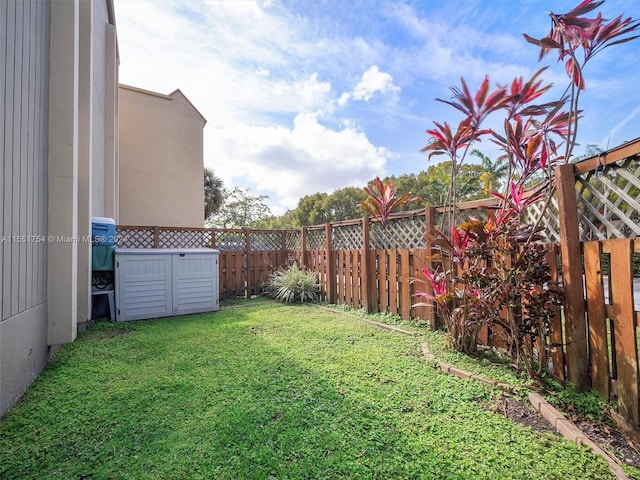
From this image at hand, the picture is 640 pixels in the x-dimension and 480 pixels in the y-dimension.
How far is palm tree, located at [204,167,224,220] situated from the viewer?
1587 cm

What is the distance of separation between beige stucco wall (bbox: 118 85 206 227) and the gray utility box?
253 inches

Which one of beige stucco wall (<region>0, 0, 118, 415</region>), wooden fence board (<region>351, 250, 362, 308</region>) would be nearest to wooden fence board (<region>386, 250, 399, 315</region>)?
wooden fence board (<region>351, 250, 362, 308</region>)

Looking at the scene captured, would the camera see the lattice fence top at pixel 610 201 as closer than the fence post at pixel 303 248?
Yes

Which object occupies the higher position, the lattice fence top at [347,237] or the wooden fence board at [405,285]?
the lattice fence top at [347,237]

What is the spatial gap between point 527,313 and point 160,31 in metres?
5.92

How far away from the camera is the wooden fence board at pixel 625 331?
140 cm

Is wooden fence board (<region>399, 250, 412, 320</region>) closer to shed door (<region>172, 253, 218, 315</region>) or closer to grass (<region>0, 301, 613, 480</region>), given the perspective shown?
grass (<region>0, 301, 613, 480</region>)

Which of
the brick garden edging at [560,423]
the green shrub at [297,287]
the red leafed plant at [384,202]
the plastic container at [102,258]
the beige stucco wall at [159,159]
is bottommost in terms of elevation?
the brick garden edging at [560,423]

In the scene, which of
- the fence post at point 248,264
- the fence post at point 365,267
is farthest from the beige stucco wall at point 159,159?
the fence post at point 365,267

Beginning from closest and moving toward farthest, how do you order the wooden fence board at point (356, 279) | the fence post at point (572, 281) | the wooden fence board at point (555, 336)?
the fence post at point (572, 281), the wooden fence board at point (555, 336), the wooden fence board at point (356, 279)

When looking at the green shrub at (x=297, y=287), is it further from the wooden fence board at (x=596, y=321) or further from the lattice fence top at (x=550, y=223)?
the wooden fence board at (x=596, y=321)

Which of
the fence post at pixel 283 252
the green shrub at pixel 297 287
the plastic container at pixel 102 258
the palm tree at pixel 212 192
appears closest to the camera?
the plastic container at pixel 102 258

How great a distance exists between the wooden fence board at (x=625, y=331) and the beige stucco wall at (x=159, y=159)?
11.1 metres

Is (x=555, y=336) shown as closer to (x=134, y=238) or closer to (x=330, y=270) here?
(x=330, y=270)
